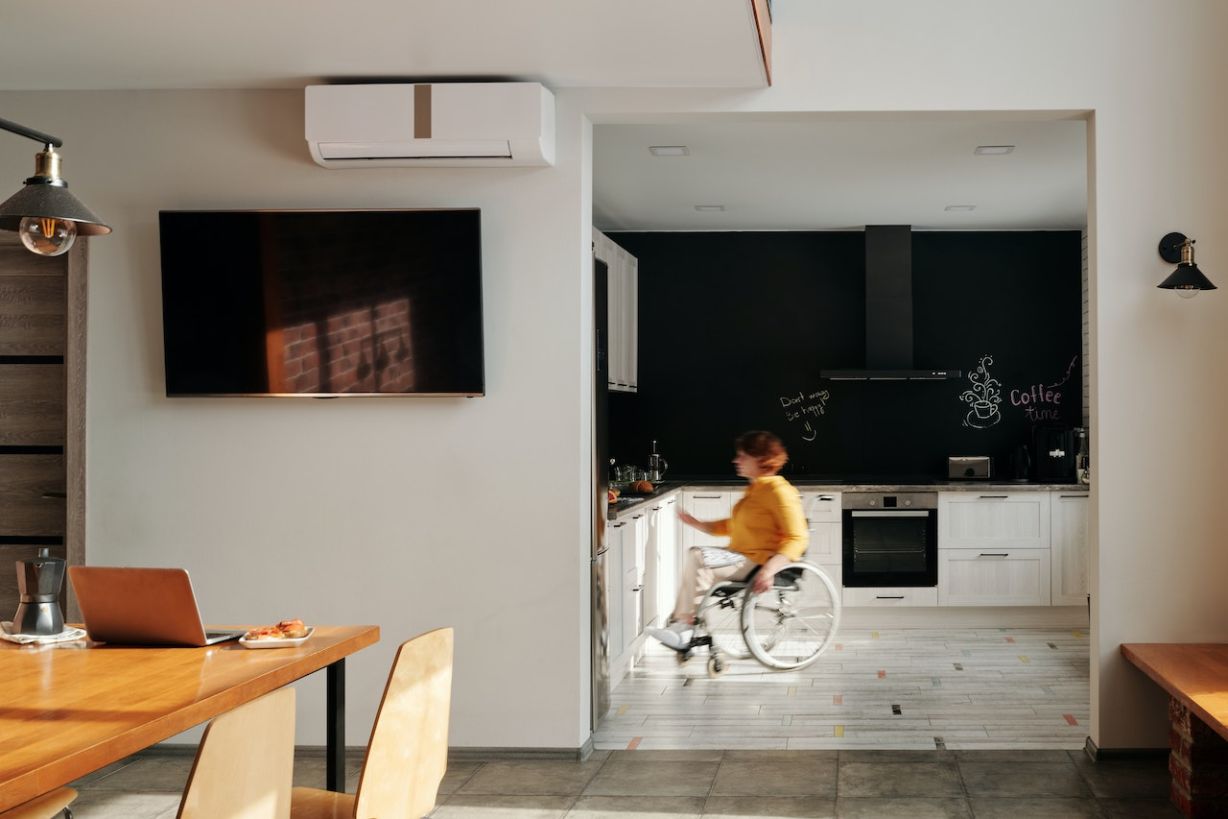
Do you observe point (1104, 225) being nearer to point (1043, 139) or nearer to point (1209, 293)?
point (1209, 293)

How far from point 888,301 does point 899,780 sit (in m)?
4.34

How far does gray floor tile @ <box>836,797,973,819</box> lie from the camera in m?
3.71

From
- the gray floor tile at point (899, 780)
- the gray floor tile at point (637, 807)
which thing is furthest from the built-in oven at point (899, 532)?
the gray floor tile at point (637, 807)

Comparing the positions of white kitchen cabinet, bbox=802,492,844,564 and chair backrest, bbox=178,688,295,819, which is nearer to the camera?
chair backrest, bbox=178,688,295,819

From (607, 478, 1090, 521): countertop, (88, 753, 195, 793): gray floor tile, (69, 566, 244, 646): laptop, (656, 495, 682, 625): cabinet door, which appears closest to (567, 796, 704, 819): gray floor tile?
(88, 753, 195, 793): gray floor tile

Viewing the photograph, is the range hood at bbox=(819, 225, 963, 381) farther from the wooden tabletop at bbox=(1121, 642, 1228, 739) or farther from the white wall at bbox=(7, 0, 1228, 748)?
the wooden tabletop at bbox=(1121, 642, 1228, 739)

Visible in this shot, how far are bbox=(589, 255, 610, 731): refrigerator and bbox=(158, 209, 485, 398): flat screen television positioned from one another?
616 mm

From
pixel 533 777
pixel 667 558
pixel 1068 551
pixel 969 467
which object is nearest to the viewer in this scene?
pixel 533 777


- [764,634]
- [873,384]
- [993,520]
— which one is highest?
[873,384]

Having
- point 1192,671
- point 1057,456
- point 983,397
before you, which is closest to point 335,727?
point 1192,671

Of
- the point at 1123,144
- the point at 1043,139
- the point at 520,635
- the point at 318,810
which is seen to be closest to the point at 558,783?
the point at 520,635

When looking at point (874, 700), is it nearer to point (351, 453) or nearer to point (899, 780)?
point (899, 780)

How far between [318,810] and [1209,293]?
351 centimetres

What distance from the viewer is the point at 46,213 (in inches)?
102
